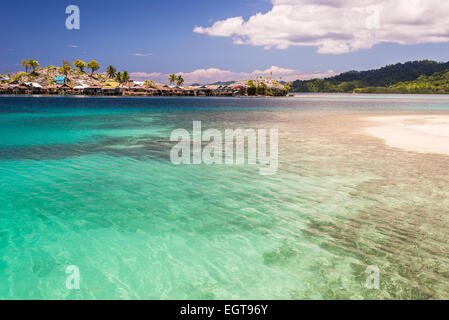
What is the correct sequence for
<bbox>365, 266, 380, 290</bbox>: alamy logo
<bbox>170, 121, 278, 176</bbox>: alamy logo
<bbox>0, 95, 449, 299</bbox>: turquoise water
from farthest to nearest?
<bbox>170, 121, 278, 176</bbox>: alamy logo, <bbox>0, 95, 449, 299</bbox>: turquoise water, <bbox>365, 266, 380, 290</bbox>: alamy logo

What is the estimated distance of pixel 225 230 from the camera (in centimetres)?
810

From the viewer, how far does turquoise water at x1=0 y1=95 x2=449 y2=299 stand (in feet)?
19.2

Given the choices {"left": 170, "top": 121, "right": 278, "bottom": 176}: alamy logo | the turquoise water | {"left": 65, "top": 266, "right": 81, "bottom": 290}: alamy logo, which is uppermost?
{"left": 170, "top": 121, "right": 278, "bottom": 176}: alamy logo

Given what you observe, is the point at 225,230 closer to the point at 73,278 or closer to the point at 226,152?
the point at 73,278

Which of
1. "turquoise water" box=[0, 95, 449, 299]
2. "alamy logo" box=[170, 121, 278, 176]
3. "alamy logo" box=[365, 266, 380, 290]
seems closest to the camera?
"alamy logo" box=[365, 266, 380, 290]

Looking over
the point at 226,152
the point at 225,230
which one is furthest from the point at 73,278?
the point at 226,152

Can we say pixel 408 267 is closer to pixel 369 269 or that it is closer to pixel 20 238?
pixel 369 269

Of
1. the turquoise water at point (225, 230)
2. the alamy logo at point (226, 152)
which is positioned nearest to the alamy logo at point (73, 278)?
the turquoise water at point (225, 230)

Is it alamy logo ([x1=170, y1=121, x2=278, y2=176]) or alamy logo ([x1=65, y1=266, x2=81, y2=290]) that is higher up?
alamy logo ([x1=170, y1=121, x2=278, y2=176])

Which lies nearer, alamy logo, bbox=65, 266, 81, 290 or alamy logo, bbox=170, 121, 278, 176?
alamy logo, bbox=65, 266, 81, 290

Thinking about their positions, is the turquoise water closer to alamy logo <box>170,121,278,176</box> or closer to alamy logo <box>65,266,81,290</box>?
alamy logo <box>65,266,81,290</box>

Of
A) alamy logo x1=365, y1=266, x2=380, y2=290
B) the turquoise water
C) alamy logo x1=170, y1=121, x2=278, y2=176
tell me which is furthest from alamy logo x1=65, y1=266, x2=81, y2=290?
alamy logo x1=170, y1=121, x2=278, y2=176

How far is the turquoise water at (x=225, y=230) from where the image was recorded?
586 centimetres
